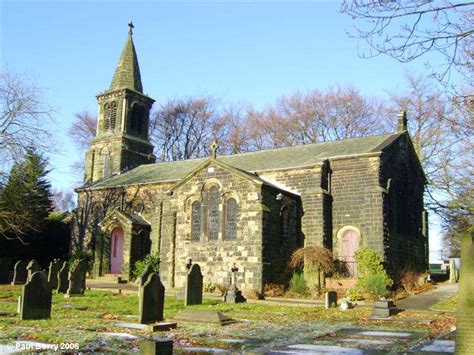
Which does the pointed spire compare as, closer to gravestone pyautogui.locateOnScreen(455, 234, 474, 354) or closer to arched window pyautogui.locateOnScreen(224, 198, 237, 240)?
arched window pyautogui.locateOnScreen(224, 198, 237, 240)

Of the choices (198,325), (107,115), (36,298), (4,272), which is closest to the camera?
(198,325)

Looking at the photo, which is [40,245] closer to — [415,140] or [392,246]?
[392,246]

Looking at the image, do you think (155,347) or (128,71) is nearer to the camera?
(155,347)

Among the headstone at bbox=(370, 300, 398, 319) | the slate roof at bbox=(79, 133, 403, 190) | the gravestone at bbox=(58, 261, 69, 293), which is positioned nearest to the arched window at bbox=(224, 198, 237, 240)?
the slate roof at bbox=(79, 133, 403, 190)

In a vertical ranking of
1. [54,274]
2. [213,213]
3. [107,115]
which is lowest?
[54,274]

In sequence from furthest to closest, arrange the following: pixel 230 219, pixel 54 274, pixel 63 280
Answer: pixel 230 219 → pixel 54 274 → pixel 63 280

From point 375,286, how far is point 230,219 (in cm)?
787

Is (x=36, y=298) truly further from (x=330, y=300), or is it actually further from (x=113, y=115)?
(x=113, y=115)

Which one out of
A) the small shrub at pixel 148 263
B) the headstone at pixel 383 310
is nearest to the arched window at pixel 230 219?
the small shrub at pixel 148 263

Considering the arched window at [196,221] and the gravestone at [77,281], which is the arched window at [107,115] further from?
the gravestone at [77,281]

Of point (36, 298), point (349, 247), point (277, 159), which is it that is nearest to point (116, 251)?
point (277, 159)

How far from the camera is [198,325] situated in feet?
42.9

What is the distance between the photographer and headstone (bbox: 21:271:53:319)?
13.2 m

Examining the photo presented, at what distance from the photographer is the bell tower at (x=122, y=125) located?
40.5 m
